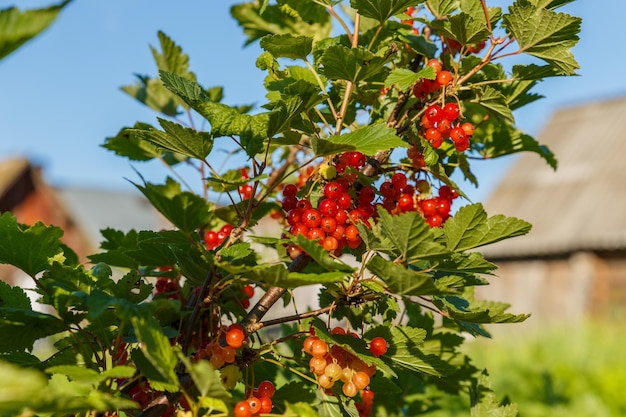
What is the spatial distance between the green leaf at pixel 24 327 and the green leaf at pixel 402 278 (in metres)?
0.57

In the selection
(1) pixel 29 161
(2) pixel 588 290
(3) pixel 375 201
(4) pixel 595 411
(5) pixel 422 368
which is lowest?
(2) pixel 588 290

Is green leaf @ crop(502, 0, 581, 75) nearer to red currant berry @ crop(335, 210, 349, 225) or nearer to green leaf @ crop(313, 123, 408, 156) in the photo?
green leaf @ crop(313, 123, 408, 156)

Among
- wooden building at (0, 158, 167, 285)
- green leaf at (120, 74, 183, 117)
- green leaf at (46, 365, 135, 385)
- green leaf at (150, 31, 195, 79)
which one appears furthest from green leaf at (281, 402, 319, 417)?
wooden building at (0, 158, 167, 285)

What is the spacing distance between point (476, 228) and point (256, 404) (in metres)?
0.51

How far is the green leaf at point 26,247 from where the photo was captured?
128 cm

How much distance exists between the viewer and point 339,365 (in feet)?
4.17

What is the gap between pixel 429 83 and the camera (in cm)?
147

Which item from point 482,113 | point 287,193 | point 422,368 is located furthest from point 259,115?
point 482,113

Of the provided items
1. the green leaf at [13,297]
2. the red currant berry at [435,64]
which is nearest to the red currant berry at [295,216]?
the red currant berry at [435,64]

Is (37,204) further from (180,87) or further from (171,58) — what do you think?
(180,87)

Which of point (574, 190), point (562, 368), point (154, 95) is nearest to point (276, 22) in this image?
point (154, 95)

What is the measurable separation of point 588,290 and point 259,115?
18654mm

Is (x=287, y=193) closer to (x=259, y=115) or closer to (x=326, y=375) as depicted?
(x=259, y=115)

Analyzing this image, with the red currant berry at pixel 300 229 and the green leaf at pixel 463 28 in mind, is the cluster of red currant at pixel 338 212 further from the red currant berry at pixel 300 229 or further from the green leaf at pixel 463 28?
the green leaf at pixel 463 28
